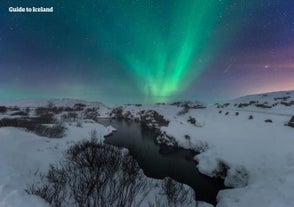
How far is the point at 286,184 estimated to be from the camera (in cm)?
1819

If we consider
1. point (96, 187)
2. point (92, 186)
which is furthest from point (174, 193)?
point (92, 186)

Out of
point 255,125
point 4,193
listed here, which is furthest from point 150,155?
point 4,193

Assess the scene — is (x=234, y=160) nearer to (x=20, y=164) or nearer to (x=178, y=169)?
(x=178, y=169)

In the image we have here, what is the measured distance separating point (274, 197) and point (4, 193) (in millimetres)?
19210

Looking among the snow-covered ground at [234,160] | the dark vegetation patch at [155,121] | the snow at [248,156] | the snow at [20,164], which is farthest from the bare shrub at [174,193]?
the dark vegetation patch at [155,121]

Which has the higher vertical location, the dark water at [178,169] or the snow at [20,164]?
the snow at [20,164]

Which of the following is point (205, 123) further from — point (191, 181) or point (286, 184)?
point (286, 184)

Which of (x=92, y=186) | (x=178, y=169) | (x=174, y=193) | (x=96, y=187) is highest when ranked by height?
(x=92, y=186)

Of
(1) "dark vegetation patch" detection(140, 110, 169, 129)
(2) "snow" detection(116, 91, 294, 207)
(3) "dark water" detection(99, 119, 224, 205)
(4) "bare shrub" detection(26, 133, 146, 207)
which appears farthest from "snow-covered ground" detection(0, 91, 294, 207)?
(1) "dark vegetation patch" detection(140, 110, 169, 129)

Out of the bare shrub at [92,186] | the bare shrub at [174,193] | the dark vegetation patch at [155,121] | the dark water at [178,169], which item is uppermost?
the bare shrub at [92,186]

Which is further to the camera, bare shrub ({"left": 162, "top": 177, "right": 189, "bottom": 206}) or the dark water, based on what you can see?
the dark water

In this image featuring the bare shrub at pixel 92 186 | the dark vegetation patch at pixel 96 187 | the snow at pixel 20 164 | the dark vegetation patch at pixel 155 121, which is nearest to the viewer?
the snow at pixel 20 164

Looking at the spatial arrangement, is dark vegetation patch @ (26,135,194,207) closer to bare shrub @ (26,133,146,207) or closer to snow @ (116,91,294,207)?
bare shrub @ (26,133,146,207)

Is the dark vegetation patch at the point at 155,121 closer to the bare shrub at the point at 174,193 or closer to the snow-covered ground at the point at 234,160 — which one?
the snow-covered ground at the point at 234,160
